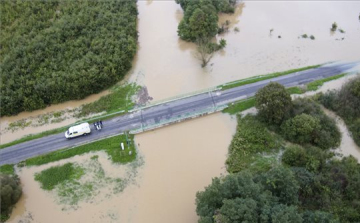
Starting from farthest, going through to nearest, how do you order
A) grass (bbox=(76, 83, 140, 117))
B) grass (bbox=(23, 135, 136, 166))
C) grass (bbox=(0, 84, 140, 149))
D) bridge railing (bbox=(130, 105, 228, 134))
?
grass (bbox=(76, 83, 140, 117))
grass (bbox=(0, 84, 140, 149))
bridge railing (bbox=(130, 105, 228, 134))
grass (bbox=(23, 135, 136, 166))

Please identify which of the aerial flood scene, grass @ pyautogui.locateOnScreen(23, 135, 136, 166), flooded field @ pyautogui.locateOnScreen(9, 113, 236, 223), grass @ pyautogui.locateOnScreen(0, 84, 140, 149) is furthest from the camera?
grass @ pyautogui.locateOnScreen(0, 84, 140, 149)

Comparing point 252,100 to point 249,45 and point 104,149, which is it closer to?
point 249,45

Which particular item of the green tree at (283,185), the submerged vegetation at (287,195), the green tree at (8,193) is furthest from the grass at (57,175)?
the green tree at (283,185)

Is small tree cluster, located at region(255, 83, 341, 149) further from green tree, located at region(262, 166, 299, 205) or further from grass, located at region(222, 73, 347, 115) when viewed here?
green tree, located at region(262, 166, 299, 205)

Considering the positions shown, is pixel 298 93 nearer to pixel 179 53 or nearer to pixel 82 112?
pixel 179 53

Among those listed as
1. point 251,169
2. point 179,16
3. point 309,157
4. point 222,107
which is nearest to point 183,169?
point 251,169

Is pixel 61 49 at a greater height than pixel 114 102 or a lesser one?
greater

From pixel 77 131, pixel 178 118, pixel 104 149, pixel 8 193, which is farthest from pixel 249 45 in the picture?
pixel 8 193

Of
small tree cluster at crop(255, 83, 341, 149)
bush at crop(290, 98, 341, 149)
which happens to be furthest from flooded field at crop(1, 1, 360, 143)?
bush at crop(290, 98, 341, 149)
